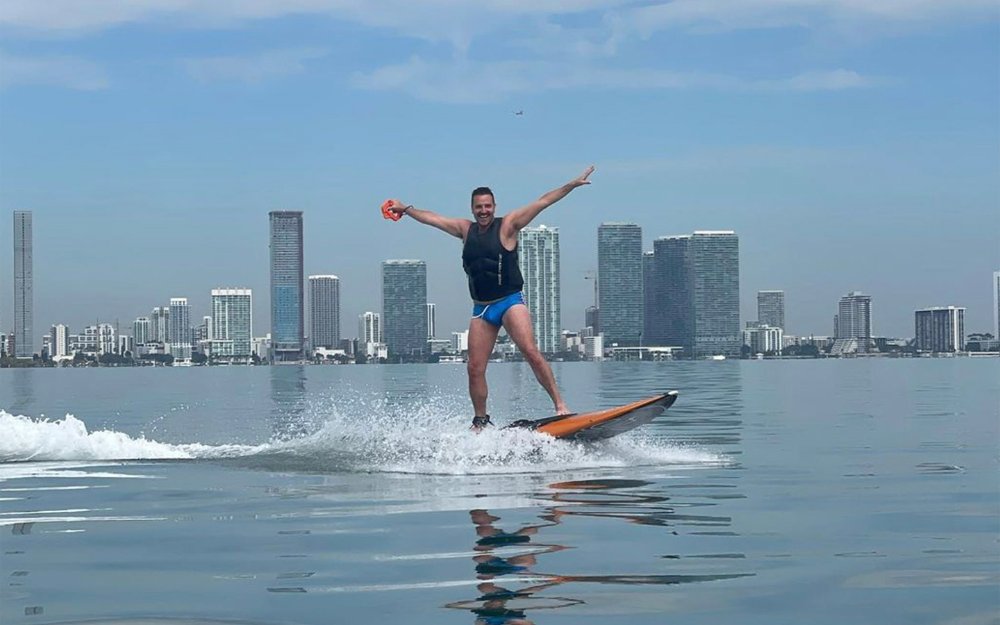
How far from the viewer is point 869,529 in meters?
8.23

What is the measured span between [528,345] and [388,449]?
5.89ft

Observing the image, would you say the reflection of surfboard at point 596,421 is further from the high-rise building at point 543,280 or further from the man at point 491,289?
the high-rise building at point 543,280

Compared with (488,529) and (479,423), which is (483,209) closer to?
(479,423)

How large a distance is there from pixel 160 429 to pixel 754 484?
12911 mm

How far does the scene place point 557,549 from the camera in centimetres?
732

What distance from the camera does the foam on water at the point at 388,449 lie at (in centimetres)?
1235

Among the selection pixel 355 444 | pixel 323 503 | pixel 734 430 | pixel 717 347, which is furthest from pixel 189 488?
pixel 717 347

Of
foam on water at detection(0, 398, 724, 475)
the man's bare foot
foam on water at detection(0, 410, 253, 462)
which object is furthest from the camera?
foam on water at detection(0, 410, 253, 462)

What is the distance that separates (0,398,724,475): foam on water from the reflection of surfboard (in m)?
0.11

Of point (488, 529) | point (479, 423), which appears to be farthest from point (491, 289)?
point (488, 529)

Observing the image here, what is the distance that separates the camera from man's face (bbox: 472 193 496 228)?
13312 millimetres

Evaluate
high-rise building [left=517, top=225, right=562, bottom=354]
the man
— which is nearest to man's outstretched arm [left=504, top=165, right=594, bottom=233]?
the man

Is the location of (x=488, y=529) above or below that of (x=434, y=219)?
below

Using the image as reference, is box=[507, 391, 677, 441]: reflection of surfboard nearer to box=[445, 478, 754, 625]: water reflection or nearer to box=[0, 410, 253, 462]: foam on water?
box=[445, 478, 754, 625]: water reflection
